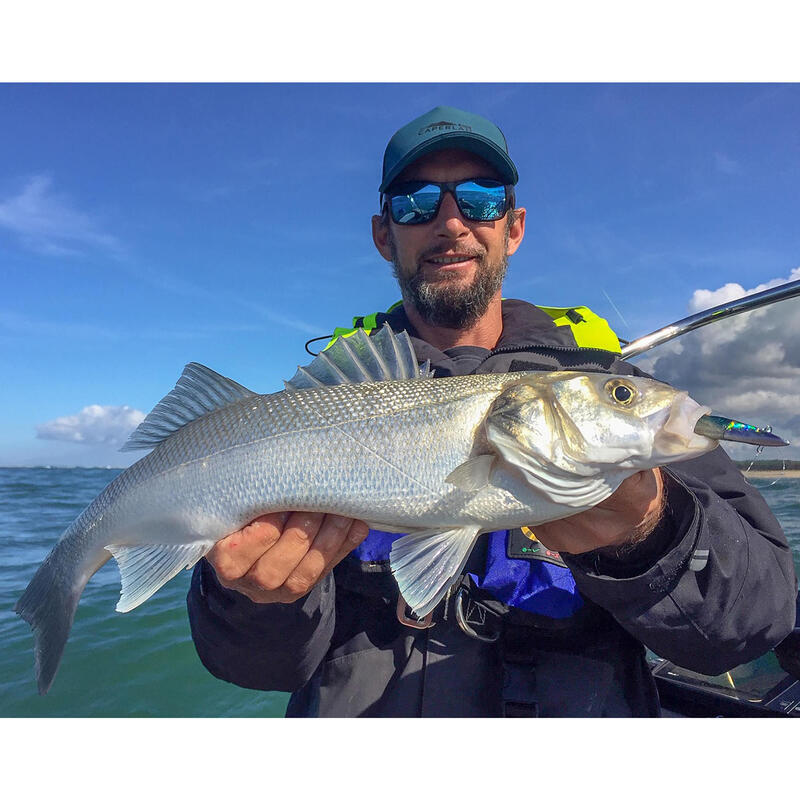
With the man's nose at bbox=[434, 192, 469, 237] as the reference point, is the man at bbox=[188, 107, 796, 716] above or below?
below

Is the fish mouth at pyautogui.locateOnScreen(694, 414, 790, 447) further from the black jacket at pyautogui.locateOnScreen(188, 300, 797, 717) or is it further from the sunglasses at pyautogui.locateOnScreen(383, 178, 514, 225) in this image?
the sunglasses at pyautogui.locateOnScreen(383, 178, 514, 225)

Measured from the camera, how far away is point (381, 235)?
13.8ft

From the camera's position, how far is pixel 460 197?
3717 mm

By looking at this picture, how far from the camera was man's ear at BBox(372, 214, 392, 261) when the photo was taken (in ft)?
13.4

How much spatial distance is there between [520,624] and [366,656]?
2.44ft

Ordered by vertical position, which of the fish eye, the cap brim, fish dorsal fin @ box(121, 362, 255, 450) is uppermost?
the cap brim

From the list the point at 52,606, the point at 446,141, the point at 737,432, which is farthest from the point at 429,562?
the point at 446,141

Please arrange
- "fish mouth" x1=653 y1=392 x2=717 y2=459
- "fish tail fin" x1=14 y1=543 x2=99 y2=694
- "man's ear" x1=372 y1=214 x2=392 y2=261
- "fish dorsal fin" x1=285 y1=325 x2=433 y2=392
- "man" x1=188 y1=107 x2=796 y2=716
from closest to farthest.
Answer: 1. "fish mouth" x1=653 y1=392 x2=717 y2=459
2. "man" x1=188 y1=107 x2=796 y2=716
3. "fish dorsal fin" x1=285 y1=325 x2=433 y2=392
4. "fish tail fin" x1=14 y1=543 x2=99 y2=694
5. "man's ear" x1=372 y1=214 x2=392 y2=261

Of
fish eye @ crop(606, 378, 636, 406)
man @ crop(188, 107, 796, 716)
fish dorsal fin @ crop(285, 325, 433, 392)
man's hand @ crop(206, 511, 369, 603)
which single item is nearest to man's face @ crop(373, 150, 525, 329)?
man @ crop(188, 107, 796, 716)

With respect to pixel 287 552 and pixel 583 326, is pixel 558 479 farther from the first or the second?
pixel 583 326

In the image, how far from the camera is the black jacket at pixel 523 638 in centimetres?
208

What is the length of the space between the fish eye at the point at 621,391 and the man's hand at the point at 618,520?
0.84 feet

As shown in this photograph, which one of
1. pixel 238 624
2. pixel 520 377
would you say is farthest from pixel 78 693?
pixel 520 377

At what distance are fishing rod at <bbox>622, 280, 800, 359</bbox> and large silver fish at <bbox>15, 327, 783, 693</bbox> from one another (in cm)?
251
